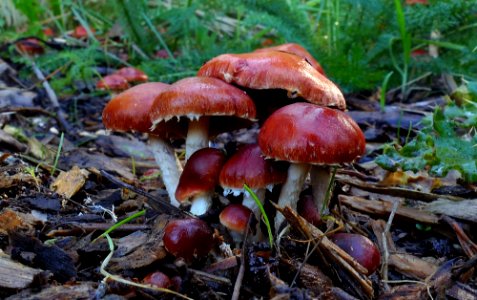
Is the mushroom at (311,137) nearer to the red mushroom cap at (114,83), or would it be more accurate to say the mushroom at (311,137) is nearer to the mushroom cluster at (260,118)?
the mushroom cluster at (260,118)

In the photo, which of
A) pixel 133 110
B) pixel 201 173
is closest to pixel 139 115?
pixel 133 110

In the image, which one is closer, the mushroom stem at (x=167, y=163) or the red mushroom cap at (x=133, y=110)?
the red mushroom cap at (x=133, y=110)

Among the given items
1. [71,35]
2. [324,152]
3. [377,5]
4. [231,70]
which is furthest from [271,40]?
[324,152]

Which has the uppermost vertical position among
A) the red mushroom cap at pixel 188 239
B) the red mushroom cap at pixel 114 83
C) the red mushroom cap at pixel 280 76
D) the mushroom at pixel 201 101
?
the red mushroom cap at pixel 280 76

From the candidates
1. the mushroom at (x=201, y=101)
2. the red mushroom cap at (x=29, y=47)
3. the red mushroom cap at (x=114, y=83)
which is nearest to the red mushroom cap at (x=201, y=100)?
the mushroom at (x=201, y=101)

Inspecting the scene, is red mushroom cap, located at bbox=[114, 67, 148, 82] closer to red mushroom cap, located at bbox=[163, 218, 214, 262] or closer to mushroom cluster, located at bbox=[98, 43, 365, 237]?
mushroom cluster, located at bbox=[98, 43, 365, 237]

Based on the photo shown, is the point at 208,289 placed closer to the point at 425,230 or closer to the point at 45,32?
the point at 425,230

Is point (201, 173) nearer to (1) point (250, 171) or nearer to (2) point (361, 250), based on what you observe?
(1) point (250, 171)
